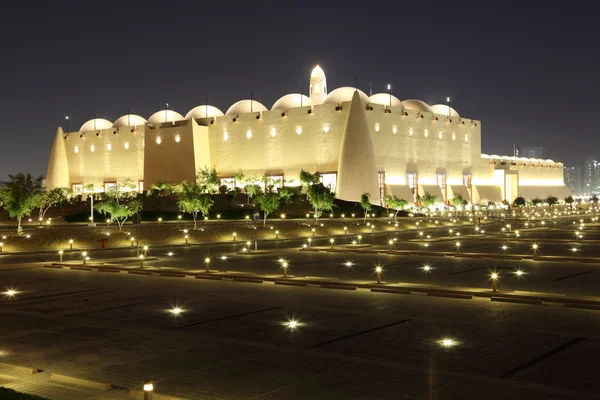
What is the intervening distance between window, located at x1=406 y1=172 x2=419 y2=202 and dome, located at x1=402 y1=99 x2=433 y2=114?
817cm

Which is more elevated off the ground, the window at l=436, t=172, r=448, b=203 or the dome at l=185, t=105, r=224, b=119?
the dome at l=185, t=105, r=224, b=119

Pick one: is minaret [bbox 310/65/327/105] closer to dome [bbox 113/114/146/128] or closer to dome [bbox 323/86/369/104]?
dome [bbox 323/86/369/104]

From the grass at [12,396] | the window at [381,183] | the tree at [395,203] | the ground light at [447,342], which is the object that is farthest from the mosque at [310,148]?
the grass at [12,396]

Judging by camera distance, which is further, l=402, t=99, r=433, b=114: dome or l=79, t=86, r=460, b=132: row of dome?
l=402, t=99, r=433, b=114: dome

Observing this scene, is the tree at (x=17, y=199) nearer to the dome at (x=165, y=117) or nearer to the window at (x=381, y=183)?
the window at (x=381, y=183)

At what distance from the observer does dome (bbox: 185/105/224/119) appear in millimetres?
77400

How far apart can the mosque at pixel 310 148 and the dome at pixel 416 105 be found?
139 millimetres

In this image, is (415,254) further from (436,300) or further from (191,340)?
(191,340)

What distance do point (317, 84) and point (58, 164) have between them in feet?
116

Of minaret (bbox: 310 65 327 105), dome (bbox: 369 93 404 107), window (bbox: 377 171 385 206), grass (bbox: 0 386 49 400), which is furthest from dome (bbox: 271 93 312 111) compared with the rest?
grass (bbox: 0 386 49 400)

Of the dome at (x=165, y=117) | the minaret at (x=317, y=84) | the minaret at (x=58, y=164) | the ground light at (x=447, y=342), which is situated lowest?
the ground light at (x=447, y=342)

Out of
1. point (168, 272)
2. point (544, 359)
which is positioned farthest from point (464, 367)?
point (168, 272)

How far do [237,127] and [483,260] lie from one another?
5209 cm

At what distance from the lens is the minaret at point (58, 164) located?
8462 cm
